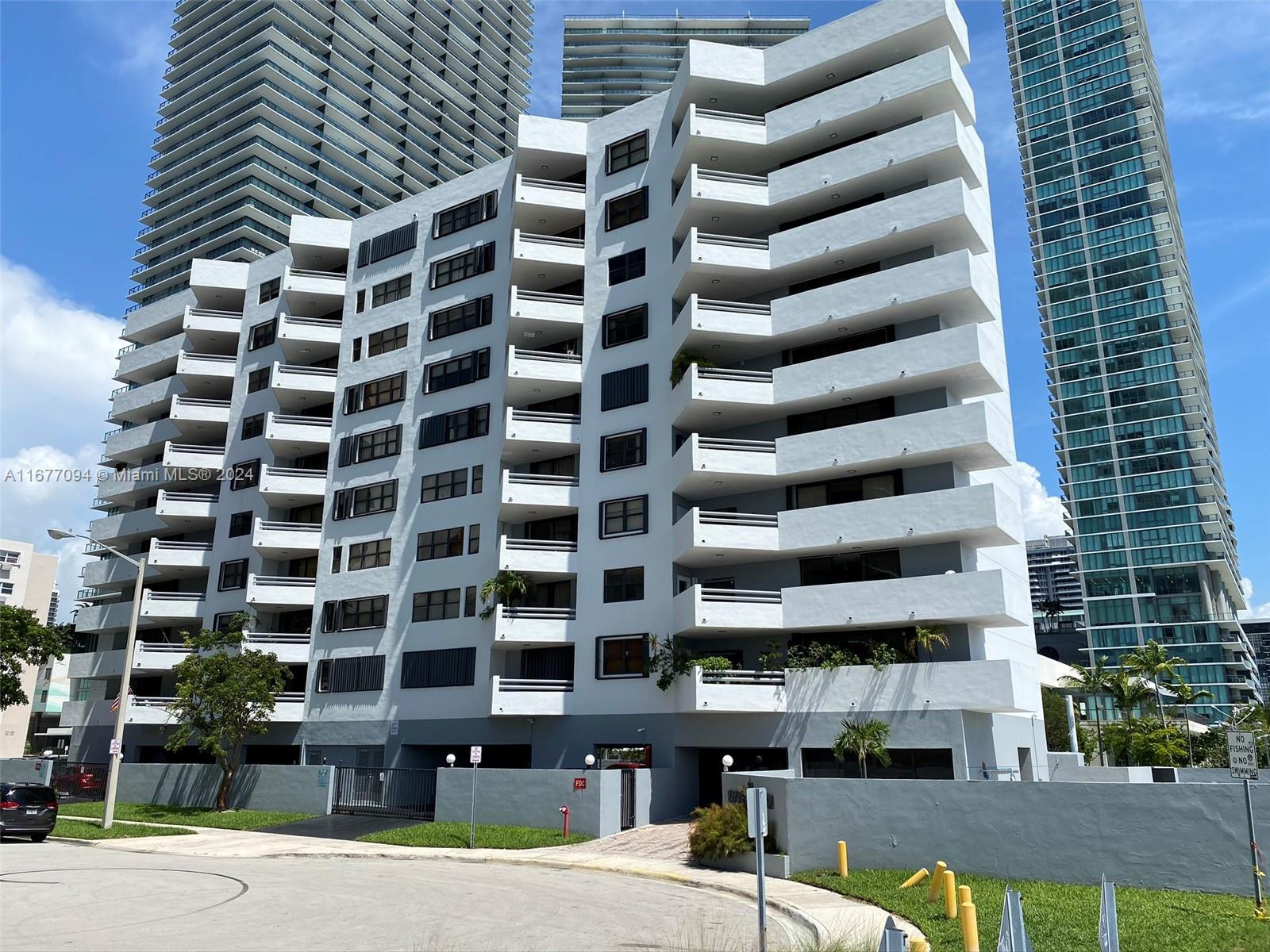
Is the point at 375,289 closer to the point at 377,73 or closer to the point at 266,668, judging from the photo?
the point at 266,668

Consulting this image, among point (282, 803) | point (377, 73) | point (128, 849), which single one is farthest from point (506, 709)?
point (377, 73)

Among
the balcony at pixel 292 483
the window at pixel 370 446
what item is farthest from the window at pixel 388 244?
the balcony at pixel 292 483

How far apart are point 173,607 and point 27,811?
25.4 m

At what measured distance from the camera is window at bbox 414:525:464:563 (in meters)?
47.2

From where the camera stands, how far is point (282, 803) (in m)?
43.1

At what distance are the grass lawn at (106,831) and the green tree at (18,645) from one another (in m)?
20.0

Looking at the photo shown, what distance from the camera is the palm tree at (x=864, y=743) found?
34531 mm

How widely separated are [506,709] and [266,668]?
13171mm

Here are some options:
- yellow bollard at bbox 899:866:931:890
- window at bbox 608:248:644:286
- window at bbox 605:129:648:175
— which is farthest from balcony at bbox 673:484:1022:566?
window at bbox 605:129:648:175

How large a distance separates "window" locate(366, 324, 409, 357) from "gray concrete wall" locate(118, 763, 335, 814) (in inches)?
878

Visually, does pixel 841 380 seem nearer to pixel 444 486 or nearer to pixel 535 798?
pixel 535 798

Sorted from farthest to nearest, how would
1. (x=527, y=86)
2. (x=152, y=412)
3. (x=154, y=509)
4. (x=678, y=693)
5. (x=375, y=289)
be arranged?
(x=527, y=86), (x=152, y=412), (x=154, y=509), (x=375, y=289), (x=678, y=693)

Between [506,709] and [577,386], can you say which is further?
[577,386]

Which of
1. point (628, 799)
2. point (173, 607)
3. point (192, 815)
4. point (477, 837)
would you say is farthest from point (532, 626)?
point (173, 607)
